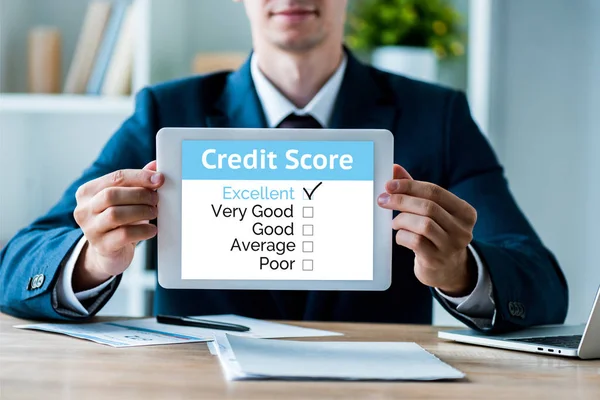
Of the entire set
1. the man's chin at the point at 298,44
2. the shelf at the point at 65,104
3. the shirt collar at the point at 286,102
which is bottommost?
the shirt collar at the point at 286,102

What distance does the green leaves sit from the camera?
9.29 ft

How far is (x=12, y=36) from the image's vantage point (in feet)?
9.72

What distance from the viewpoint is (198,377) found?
98 cm

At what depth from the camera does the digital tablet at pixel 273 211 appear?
3.92 feet

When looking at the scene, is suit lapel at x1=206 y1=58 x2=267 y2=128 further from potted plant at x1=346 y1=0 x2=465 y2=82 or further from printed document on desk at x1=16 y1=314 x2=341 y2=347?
potted plant at x1=346 y1=0 x2=465 y2=82

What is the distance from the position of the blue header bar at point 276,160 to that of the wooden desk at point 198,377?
0.82ft

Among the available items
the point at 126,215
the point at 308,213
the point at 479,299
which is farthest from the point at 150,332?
the point at 479,299

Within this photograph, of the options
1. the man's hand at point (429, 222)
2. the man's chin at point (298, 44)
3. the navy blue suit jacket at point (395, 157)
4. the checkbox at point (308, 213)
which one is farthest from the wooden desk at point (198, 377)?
the man's chin at point (298, 44)

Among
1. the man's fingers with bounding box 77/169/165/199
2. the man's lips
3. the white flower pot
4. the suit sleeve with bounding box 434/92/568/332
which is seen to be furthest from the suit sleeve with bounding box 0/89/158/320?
the white flower pot

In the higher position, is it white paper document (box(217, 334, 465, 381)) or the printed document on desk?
the printed document on desk

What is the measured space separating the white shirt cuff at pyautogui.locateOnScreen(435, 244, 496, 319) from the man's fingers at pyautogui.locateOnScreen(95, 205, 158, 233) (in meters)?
0.49

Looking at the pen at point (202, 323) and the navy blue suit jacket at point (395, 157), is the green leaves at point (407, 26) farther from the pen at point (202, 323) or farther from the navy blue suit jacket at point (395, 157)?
the pen at point (202, 323)

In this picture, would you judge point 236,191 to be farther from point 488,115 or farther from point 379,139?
point 488,115

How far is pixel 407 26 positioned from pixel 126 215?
1843 mm
